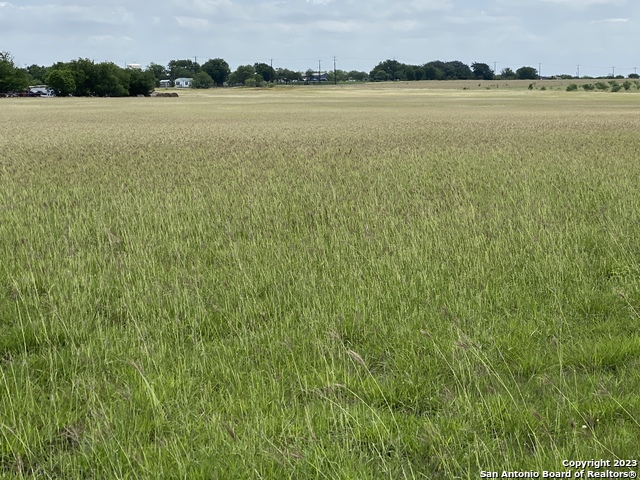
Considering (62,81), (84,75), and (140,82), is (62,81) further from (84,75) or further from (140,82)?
(140,82)

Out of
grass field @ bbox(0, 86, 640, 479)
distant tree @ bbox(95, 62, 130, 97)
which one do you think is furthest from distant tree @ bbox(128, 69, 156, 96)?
grass field @ bbox(0, 86, 640, 479)

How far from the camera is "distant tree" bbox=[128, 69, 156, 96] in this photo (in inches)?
5305

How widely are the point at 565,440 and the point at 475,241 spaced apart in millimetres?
4889

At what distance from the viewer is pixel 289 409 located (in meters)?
4.43

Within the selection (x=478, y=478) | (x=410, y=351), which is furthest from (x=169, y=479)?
(x=410, y=351)

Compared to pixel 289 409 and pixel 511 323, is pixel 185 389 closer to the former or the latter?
pixel 289 409

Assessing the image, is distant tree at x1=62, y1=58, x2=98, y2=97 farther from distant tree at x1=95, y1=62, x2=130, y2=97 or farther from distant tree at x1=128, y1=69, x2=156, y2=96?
distant tree at x1=128, y1=69, x2=156, y2=96

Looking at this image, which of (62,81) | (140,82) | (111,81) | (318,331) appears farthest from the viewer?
(140,82)

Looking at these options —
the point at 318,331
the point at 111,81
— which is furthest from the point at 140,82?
the point at 318,331

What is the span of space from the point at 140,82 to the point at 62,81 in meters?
16.3

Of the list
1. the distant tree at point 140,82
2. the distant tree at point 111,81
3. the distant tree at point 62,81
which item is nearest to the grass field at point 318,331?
the distant tree at point 62,81

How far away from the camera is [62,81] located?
124 metres

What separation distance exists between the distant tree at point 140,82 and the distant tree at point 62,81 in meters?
12.1

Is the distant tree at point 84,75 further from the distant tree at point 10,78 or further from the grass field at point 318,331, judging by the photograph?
the grass field at point 318,331
